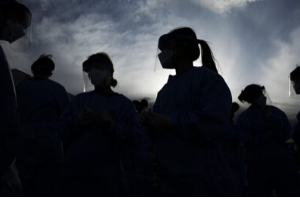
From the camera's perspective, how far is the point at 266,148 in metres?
3.47

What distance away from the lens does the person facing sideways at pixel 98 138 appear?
209 centimetres

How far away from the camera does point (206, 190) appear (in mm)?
1363

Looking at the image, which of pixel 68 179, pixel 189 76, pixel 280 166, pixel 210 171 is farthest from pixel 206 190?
pixel 280 166

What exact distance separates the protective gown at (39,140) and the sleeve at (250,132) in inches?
125

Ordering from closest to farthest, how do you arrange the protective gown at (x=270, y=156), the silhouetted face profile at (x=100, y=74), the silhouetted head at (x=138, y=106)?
the silhouetted face profile at (x=100, y=74) → the protective gown at (x=270, y=156) → the silhouetted head at (x=138, y=106)

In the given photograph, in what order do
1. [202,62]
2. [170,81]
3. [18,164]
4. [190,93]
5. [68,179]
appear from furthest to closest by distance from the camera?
1. [18,164]
2. [68,179]
3. [202,62]
4. [170,81]
5. [190,93]

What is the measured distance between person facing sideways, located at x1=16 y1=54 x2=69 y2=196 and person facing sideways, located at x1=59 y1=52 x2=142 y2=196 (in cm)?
102

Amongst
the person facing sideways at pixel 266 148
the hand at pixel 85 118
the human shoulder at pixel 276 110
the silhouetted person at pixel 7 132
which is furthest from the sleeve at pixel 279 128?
the silhouetted person at pixel 7 132

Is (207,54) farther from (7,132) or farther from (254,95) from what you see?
(254,95)

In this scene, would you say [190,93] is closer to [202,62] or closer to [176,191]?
[202,62]

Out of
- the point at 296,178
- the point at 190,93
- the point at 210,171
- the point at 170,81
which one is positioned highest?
the point at 170,81

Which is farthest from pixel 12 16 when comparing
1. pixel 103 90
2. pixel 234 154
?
pixel 234 154

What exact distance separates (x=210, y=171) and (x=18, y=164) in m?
3.01

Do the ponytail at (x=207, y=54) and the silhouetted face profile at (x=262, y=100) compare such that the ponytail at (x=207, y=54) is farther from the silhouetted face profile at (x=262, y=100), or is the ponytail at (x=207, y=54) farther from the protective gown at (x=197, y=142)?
the silhouetted face profile at (x=262, y=100)
